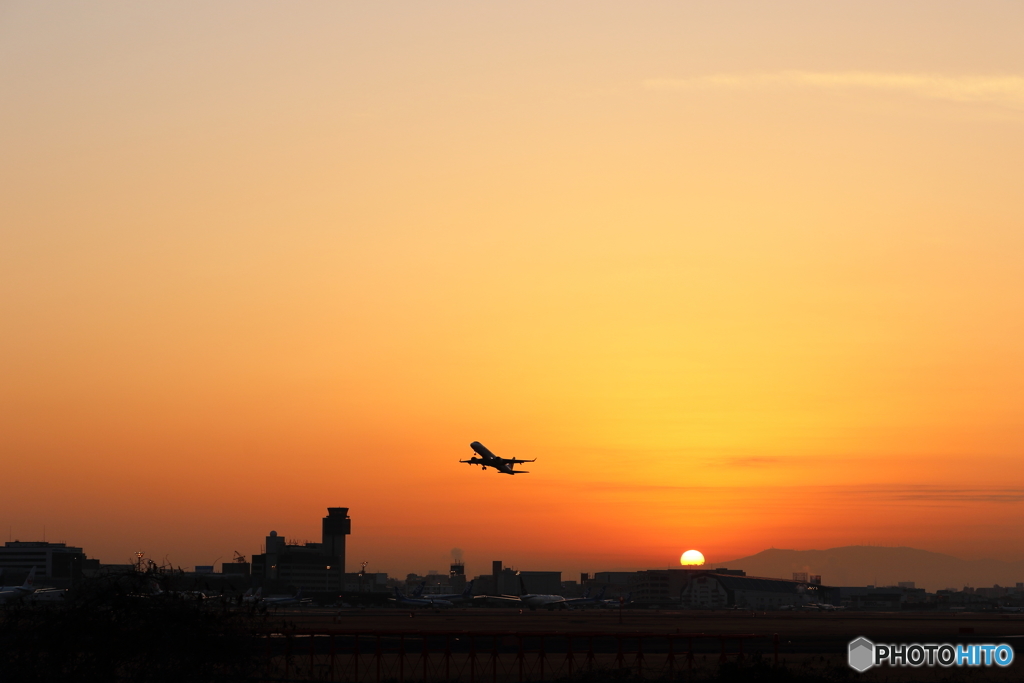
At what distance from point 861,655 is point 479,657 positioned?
25620 mm

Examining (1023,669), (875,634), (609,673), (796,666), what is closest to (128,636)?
(609,673)

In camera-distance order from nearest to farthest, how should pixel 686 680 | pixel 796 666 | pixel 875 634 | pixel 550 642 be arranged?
pixel 686 680, pixel 796 666, pixel 550 642, pixel 875 634

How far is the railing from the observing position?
5450 centimetres

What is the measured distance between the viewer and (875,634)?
116 metres

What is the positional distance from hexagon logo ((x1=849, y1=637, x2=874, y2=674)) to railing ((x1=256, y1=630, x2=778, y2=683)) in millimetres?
5830

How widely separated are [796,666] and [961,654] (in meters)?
19.0

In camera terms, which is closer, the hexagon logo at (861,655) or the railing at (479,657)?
the railing at (479,657)

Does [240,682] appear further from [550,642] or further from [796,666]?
[550,642]

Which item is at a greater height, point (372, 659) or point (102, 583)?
point (102, 583)

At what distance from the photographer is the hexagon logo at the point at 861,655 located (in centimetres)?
6379

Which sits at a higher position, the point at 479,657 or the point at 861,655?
the point at 861,655

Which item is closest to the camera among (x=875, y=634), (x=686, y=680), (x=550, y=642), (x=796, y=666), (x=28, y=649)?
(x=28, y=649)

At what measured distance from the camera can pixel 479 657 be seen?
71000 mm

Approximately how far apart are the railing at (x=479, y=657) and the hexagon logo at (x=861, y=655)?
5830 mm
